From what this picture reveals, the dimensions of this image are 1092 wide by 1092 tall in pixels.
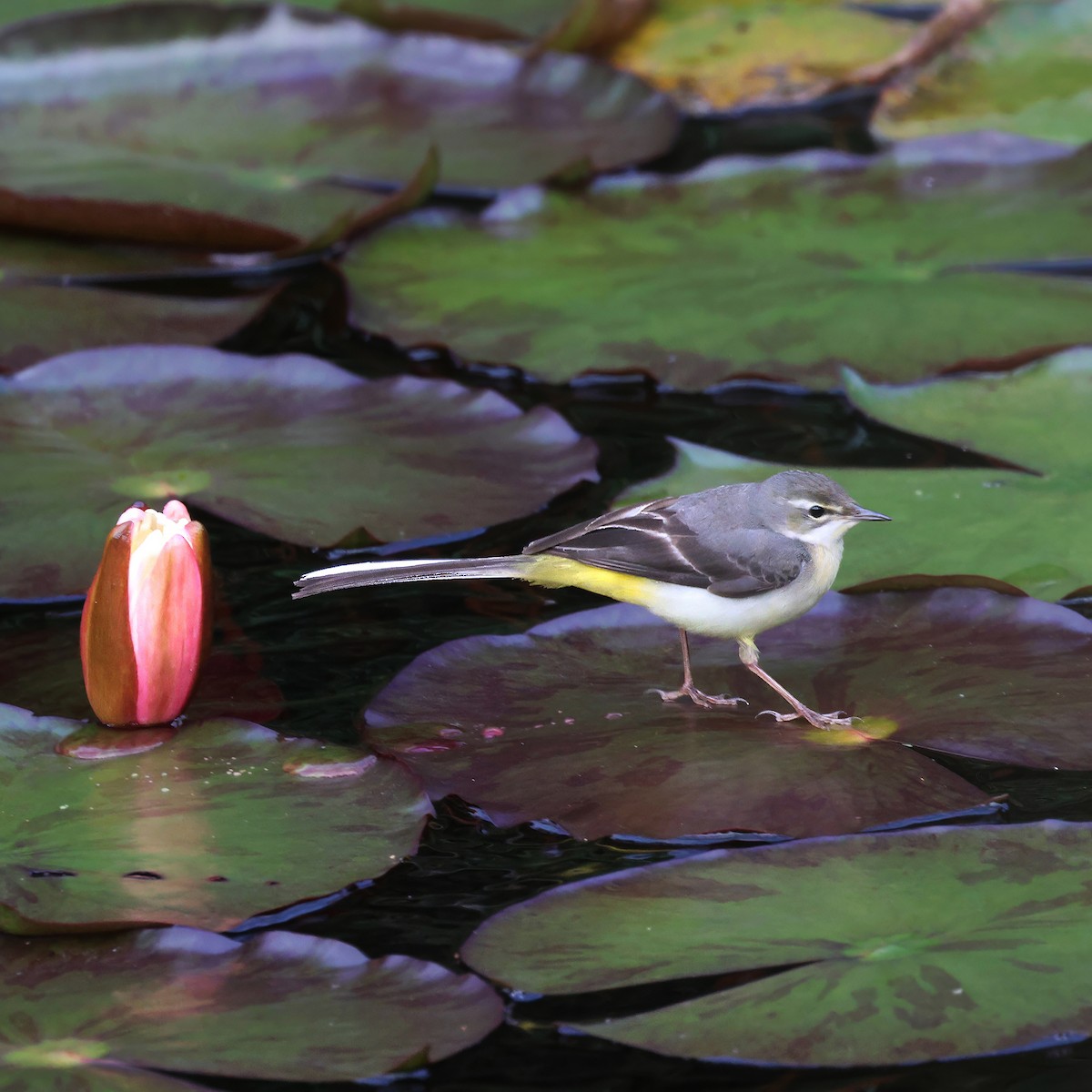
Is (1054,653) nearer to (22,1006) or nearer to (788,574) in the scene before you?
(788,574)

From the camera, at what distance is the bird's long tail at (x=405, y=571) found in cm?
334

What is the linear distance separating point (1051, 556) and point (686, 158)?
3.10 m

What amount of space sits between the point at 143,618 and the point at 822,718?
4.63ft

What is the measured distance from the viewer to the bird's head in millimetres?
3344

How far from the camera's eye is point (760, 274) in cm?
497

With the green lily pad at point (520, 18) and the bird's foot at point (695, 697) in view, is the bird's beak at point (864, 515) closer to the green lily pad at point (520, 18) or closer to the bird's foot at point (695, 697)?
the bird's foot at point (695, 697)

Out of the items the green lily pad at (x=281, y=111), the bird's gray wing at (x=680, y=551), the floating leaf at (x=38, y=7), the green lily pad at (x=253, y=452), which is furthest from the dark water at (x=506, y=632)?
the floating leaf at (x=38, y=7)

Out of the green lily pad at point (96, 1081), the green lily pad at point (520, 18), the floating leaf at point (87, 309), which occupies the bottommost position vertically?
the green lily pad at point (96, 1081)

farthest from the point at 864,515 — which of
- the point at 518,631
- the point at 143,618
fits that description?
the point at 143,618

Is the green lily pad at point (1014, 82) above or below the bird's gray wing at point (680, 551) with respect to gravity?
above

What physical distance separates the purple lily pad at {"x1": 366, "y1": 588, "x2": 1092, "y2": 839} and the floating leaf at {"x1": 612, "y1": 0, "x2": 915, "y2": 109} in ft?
12.4

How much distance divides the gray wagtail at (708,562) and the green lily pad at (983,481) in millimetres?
316

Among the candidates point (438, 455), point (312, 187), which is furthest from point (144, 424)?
point (312, 187)

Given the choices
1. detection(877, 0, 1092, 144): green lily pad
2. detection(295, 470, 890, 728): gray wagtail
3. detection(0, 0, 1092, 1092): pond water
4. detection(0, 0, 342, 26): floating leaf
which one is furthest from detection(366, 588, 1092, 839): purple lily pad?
detection(0, 0, 342, 26): floating leaf
